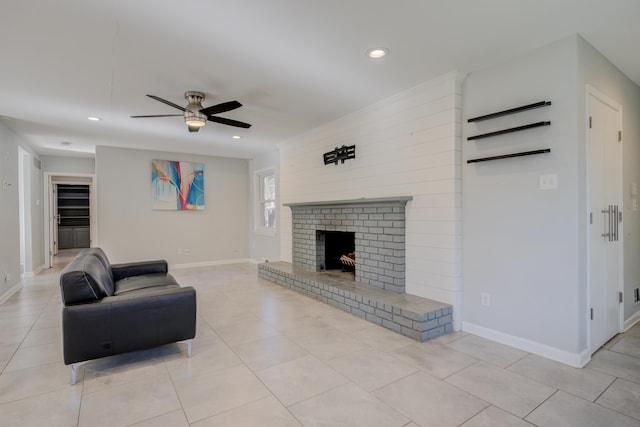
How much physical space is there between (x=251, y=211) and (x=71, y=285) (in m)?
5.44

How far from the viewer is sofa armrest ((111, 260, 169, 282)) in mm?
3918

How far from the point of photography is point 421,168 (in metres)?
3.47

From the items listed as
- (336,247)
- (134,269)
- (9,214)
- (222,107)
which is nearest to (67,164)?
(9,214)

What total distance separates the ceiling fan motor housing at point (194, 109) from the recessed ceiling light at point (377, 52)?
185cm

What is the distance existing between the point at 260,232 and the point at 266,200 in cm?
73

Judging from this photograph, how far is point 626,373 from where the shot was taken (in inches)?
91.6

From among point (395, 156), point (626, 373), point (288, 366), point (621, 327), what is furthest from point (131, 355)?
point (621, 327)

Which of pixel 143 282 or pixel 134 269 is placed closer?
pixel 143 282

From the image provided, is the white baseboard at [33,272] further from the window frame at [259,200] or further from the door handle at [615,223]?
the door handle at [615,223]

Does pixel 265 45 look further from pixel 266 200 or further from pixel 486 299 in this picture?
pixel 266 200

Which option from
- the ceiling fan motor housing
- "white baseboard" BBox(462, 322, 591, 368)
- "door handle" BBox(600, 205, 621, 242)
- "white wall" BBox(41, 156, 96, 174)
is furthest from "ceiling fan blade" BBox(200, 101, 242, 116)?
"white wall" BBox(41, 156, 96, 174)

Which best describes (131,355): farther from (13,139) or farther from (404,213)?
(13,139)

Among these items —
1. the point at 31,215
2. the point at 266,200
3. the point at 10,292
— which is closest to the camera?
the point at 10,292

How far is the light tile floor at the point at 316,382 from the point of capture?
6.11ft
